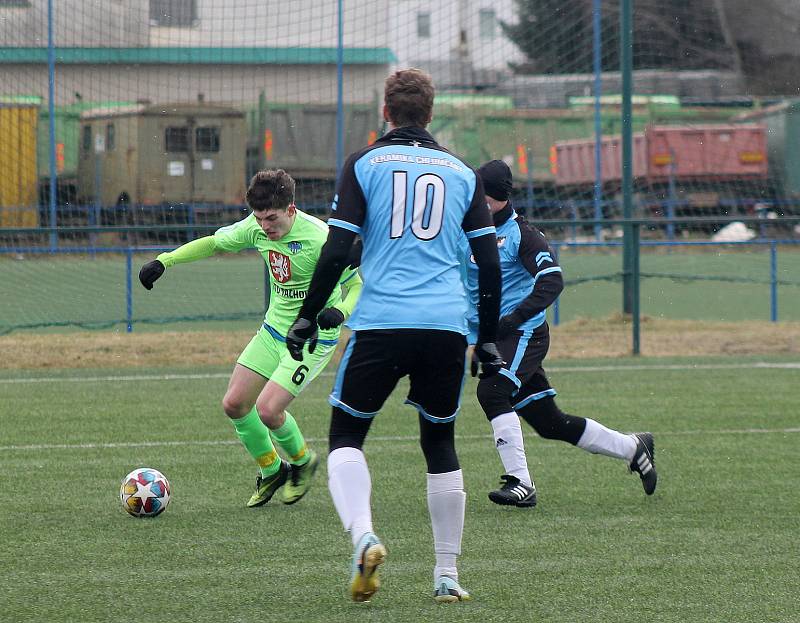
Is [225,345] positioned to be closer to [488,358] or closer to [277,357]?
[277,357]

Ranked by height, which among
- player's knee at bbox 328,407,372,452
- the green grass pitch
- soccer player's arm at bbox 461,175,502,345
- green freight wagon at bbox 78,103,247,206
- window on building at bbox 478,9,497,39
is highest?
window on building at bbox 478,9,497,39

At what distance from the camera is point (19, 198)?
1589 centimetres

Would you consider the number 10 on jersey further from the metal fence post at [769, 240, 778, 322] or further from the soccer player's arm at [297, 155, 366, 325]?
the metal fence post at [769, 240, 778, 322]

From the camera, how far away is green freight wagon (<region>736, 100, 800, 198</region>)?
20156 millimetres

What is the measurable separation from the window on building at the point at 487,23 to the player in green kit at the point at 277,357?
11.2 m

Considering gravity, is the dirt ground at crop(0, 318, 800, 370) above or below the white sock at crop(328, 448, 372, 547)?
below

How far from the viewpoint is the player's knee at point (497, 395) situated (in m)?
6.83

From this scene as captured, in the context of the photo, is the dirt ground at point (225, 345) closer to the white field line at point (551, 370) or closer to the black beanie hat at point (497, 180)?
the white field line at point (551, 370)

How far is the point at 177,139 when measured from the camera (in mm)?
15805

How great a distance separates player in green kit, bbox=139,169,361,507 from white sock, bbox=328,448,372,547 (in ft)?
6.92

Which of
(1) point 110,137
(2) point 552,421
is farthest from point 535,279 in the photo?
(1) point 110,137

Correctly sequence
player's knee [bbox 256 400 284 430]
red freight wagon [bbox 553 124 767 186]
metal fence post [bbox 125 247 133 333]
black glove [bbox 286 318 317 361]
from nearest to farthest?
black glove [bbox 286 318 317 361], player's knee [bbox 256 400 284 430], metal fence post [bbox 125 247 133 333], red freight wagon [bbox 553 124 767 186]

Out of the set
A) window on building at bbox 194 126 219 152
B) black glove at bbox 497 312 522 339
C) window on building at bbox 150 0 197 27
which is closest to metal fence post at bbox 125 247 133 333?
window on building at bbox 194 126 219 152

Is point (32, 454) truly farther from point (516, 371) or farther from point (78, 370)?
point (78, 370)
